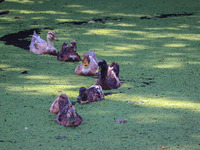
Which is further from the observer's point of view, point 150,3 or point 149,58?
point 150,3

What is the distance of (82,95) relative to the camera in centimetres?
381

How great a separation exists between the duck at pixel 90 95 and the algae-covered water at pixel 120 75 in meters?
0.07

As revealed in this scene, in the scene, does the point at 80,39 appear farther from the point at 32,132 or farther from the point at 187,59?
the point at 32,132

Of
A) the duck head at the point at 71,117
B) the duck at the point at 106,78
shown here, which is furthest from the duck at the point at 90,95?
the duck head at the point at 71,117

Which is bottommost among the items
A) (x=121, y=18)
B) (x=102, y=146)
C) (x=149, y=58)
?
(x=102, y=146)

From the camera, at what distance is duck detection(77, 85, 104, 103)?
381 cm

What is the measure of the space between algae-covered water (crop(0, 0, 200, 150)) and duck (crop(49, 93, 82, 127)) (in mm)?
69

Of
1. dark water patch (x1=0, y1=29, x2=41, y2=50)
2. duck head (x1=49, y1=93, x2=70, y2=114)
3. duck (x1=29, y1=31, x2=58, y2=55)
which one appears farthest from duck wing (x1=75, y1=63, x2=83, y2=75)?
dark water patch (x1=0, y1=29, x2=41, y2=50)

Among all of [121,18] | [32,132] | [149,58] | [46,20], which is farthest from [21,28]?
[32,132]

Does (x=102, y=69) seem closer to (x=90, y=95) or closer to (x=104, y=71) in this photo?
(x=104, y=71)

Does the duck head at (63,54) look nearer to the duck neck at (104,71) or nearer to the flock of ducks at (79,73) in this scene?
the flock of ducks at (79,73)

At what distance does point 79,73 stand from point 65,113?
1.49 metres

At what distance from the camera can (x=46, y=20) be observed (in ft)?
25.0

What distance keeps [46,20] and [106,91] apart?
3.77 meters
